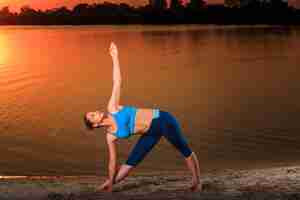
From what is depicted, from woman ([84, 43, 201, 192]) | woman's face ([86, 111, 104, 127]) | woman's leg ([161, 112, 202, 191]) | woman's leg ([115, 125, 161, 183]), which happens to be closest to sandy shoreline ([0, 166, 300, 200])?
woman's leg ([115, 125, 161, 183])

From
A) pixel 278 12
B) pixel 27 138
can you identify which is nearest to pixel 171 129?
pixel 27 138

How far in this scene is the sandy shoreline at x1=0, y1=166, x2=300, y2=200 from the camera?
9414mm

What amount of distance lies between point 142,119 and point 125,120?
22 cm

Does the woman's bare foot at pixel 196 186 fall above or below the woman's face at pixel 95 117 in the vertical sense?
below

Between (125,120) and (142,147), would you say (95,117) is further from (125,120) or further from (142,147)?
(142,147)

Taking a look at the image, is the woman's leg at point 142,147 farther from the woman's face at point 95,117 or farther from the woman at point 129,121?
the woman's face at point 95,117

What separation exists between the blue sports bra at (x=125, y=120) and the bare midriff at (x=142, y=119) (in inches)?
1.7

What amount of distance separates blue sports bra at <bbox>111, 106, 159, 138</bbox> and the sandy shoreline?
4.05 feet

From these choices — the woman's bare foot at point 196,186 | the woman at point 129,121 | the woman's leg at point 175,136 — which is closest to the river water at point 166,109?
the woman's bare foot at point 196,186

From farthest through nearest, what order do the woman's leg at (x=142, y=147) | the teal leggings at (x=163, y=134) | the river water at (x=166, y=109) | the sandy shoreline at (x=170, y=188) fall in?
1. the river water at (x=166, y=109)
2. the sandy shoreline at (x=170, y=188)
3. the woman's leg at (x=142, y=147)
4. the teal leggings at (x=163, y=134)

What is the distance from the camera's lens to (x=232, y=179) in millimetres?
10625

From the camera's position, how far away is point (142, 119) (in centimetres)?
856

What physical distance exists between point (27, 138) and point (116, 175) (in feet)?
38.9

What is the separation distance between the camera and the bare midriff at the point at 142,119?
8.55 metres
